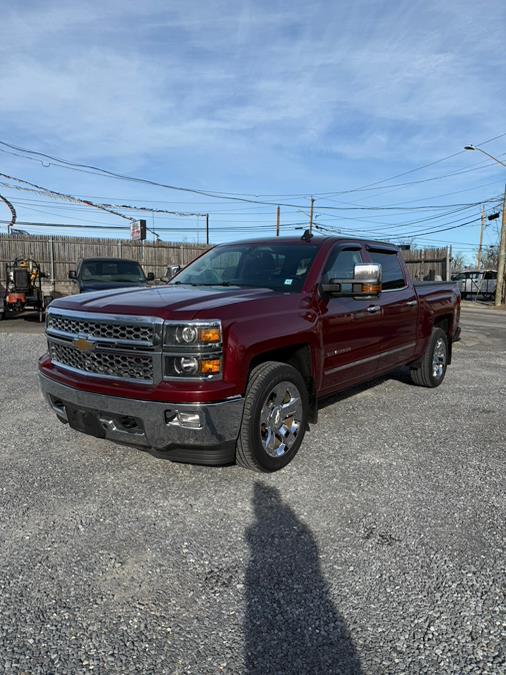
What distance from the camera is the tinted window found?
4594 mm

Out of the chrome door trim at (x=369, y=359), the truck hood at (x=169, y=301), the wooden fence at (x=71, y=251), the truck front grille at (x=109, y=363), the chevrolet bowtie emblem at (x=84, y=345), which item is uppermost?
the wooden fence at (x=71, y=251)

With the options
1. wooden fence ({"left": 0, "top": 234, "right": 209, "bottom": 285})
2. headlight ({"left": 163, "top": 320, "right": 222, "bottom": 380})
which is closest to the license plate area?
headlight ({"left": 163, "top": 320, "right": 222, "bottom": 380})

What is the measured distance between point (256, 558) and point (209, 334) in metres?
1.36

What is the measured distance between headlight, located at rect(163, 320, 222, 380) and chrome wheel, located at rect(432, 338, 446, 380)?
164 inches

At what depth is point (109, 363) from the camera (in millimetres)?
3572

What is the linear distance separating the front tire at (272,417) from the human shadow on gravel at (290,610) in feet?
1.88

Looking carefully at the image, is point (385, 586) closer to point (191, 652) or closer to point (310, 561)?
point (310, 561)

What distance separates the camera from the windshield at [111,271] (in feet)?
41.4

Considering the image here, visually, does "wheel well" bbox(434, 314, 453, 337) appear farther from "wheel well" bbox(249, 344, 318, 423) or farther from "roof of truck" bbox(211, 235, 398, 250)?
"wheel well" bbox(249, 344, 318, 423)

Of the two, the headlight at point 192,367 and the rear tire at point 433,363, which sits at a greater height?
the headlight at point 192,367

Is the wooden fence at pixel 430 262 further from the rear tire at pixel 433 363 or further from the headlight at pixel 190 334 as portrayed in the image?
the headlight at pixel 190 334

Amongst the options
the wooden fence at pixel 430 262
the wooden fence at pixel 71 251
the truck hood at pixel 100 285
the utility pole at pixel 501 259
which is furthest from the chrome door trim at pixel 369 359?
the wooden fence at pixel 430 262

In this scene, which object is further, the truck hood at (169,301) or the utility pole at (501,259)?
the utility pole at (501,259)

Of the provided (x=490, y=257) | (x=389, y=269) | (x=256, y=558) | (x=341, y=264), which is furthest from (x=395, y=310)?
(x=490, y=257)
